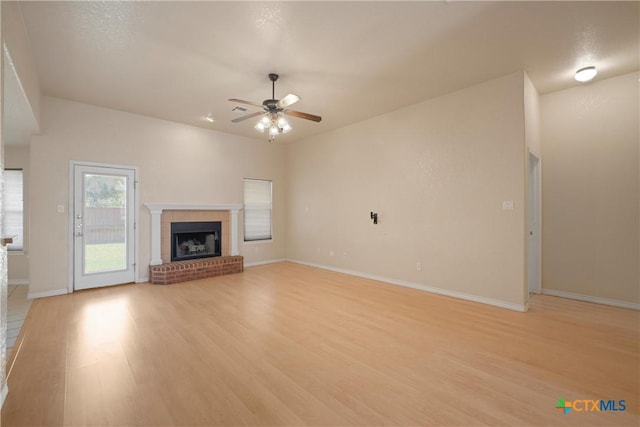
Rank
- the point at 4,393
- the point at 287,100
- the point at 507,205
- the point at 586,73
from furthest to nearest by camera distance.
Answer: the point at 507,205 < the point at 586,73 < the point at 287,100 < the point at 4,393

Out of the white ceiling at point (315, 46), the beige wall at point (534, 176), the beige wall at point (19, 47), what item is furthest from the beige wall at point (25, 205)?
the beige wall at point (534, 176)

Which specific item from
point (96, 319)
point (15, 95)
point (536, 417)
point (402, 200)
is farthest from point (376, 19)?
point (96, 319)

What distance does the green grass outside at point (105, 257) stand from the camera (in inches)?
188

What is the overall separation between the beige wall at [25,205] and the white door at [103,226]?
5.05ft

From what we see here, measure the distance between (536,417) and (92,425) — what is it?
9.05 feet

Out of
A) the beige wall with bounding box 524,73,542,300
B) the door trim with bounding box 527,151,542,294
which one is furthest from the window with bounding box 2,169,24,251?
the door trim with bounding box 527,151,542,294

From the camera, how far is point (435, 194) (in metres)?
4.61

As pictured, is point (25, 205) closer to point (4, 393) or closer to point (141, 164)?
point (141, 164)

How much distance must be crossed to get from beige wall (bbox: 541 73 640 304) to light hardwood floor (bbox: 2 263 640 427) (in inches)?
18.3

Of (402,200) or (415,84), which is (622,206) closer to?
(402,200)

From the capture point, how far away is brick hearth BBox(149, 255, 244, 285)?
16.7 ft

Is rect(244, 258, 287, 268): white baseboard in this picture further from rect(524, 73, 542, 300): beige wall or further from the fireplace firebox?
rect(524, 73, 542, 300): beige wall

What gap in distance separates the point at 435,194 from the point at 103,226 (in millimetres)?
5638

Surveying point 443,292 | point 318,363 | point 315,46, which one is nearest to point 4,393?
point 318,363
